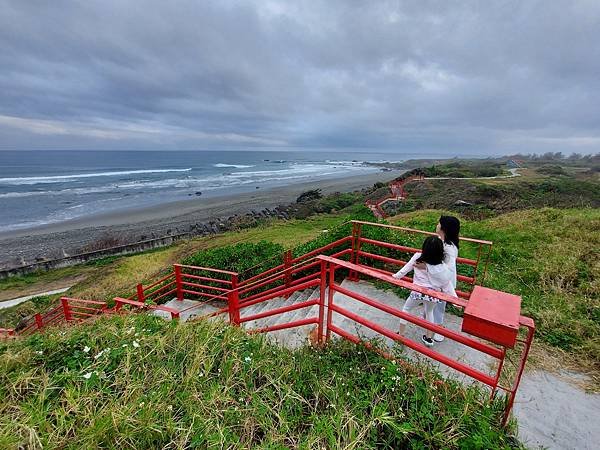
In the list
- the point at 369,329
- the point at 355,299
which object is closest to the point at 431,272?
the point at 355,299

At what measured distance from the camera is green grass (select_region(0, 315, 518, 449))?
84.0 inches

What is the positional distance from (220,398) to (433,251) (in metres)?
2.71

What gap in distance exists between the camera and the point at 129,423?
7.20ft

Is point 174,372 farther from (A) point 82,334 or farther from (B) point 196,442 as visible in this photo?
(A) point 82,334

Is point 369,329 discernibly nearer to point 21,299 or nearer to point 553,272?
point 553,272

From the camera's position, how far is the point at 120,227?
2553 cm

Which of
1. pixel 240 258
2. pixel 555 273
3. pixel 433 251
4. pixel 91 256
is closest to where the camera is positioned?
pixel 433 251

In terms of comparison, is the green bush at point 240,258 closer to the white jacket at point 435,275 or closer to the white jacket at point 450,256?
the white jacket at point 435,275

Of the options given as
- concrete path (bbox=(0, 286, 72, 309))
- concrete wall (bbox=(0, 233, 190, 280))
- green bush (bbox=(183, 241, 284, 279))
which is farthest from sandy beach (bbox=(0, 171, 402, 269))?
green bush (bbox=(183, 241, 284, 279))

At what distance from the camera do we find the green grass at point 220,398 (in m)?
2.13

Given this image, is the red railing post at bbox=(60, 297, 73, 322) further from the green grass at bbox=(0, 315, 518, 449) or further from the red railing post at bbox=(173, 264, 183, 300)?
the green grass at bbox=(0, 315, 518, 449)

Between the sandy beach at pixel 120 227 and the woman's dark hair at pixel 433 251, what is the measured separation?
2296cm

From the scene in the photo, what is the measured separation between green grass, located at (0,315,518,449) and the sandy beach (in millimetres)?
20778

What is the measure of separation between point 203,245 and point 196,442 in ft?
57.1
